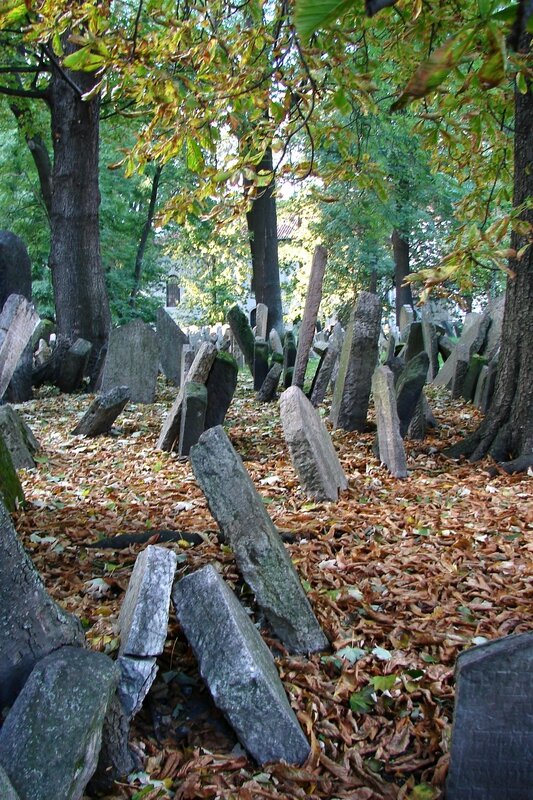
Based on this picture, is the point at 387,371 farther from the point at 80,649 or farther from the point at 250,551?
the point at 80,649

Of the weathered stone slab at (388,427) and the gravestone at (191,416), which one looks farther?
the gravestone at (191,416)

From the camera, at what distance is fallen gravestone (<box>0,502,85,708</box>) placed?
2.16 meters

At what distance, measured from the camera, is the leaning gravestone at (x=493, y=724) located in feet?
6.75

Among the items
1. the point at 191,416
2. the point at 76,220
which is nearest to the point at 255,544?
the point at 191,416

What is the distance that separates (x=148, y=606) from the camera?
8.54 ft

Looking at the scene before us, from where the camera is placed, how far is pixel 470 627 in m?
3.19

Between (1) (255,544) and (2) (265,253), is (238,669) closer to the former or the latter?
(1) (255,544)

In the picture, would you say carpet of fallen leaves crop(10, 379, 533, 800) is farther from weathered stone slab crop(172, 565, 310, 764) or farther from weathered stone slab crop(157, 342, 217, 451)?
weathered stone slab crop(157, 342, 217, 451)

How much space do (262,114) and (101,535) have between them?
3.19 m

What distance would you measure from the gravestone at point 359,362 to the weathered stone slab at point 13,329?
12.5 feet

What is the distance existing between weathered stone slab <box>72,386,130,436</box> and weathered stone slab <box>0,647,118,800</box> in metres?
5.37

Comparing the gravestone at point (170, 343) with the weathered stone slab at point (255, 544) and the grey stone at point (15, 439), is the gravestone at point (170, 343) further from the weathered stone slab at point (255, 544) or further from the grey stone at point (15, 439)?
the weathered stone slab at point (255, 544)

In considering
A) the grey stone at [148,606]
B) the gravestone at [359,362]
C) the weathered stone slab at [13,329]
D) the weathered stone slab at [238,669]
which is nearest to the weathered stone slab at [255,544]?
the weathered stone slab at [238,669]

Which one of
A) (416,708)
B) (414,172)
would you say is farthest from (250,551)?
(414,172)
